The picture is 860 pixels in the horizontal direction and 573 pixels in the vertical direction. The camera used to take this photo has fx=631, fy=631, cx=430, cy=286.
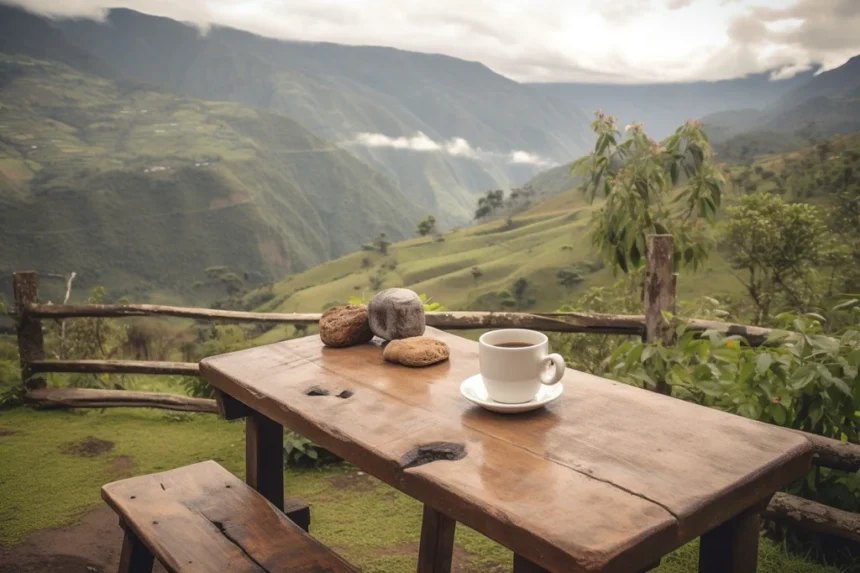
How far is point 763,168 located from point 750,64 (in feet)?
19.9

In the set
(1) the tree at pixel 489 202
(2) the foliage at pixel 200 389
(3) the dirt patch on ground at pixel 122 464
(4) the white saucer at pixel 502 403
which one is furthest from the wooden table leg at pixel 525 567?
(1) the tree at pixel 489 202

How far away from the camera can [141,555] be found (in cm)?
211

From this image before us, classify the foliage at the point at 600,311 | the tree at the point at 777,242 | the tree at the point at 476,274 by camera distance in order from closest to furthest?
the tree at the point at 777,242
the foliage at the point at 600,311
the tree at the point at 476,274

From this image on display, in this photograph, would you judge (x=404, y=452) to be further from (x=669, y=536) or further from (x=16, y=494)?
(x=16, y=494)

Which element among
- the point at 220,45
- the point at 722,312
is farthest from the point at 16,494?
the point at 220,45

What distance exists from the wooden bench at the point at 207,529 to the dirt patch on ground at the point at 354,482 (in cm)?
143

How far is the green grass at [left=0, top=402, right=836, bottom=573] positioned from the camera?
111 inches

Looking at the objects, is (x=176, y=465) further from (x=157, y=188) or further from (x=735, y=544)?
(x=157, y=188)

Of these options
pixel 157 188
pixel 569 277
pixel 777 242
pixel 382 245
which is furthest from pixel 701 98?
pixel 157 188

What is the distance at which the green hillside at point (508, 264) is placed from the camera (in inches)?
524

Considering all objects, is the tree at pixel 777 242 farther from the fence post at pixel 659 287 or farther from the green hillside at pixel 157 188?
the green hillside at pixel 157 188

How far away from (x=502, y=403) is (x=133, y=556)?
1.42m

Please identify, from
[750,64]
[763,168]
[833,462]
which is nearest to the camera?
[833,462]

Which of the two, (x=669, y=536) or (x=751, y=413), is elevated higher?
(x=669, y=536)
